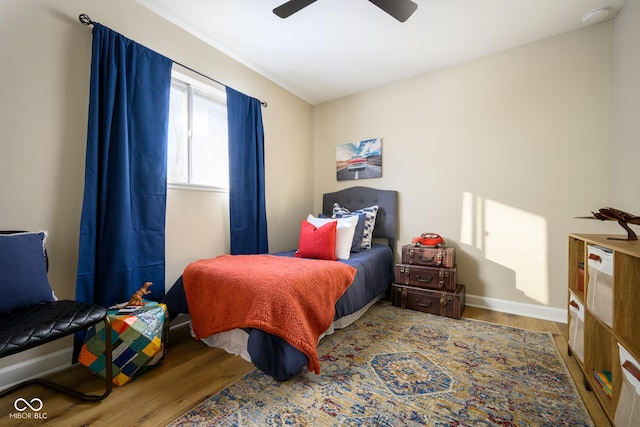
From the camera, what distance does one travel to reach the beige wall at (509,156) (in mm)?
2369

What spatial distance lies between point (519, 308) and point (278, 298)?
7.87 ft

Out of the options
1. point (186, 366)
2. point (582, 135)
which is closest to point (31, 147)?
point (186, 366)

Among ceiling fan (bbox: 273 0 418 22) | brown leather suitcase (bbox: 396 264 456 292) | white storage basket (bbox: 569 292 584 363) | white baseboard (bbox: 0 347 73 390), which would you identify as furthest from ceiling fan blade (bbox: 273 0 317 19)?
white baseboard (bbox: 0 347 73 390)

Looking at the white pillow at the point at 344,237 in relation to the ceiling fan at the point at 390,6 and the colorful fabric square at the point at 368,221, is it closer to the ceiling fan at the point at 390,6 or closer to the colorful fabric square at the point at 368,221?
the colorful fabric square at the point at 368,221

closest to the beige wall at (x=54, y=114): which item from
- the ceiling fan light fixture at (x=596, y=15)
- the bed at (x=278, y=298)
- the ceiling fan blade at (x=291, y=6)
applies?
the bed at (x=278, y=298)

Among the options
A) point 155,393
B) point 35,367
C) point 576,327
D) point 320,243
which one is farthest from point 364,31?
point 35,367

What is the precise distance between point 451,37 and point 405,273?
223 cm

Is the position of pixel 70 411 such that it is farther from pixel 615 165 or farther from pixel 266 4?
pixel 615 165

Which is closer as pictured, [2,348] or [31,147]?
[2,348]

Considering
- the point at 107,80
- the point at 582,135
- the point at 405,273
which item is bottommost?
the point at 405,273

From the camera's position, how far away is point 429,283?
269cm

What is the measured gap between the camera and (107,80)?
1855 mm

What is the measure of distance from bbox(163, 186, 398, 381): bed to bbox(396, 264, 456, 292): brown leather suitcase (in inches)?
8.8

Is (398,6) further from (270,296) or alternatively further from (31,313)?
(31,313)
